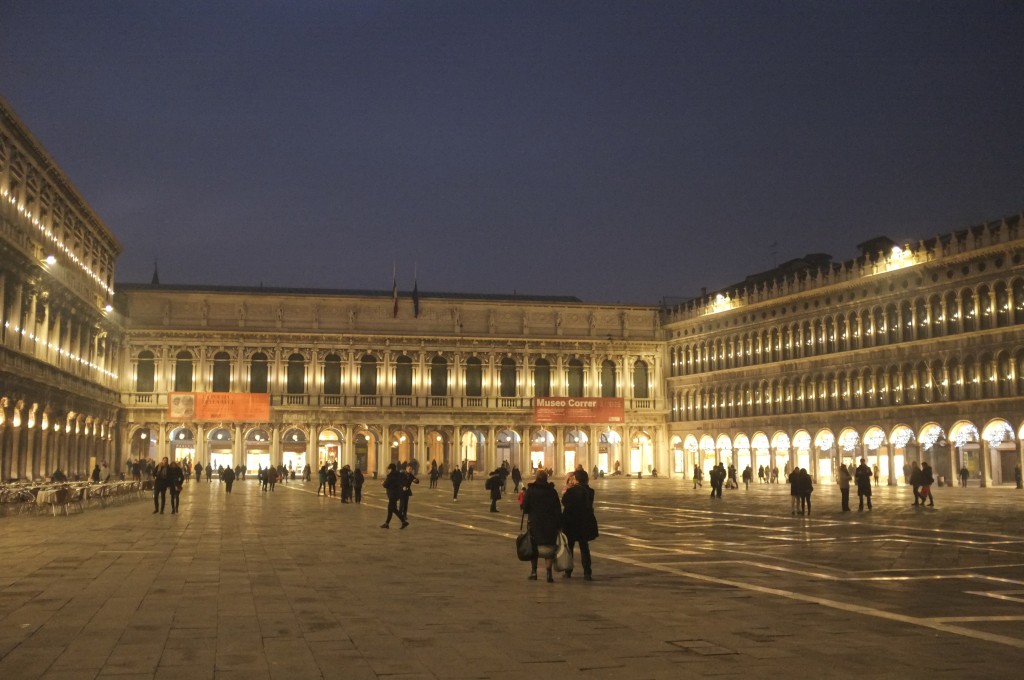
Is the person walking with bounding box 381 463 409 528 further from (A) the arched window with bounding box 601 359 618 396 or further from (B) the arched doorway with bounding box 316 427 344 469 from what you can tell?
(A) the arched window with bounding box 601 359 618 396

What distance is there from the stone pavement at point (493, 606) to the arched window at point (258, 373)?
163ft

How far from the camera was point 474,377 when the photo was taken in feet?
246

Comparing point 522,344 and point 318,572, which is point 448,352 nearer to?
point 522,344

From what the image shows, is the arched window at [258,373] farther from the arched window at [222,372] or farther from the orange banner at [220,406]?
the orange banner at [220,406]

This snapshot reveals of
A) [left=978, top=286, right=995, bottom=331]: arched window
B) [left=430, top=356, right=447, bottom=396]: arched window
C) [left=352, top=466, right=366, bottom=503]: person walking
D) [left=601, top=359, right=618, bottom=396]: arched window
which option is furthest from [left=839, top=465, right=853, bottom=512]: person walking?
[left=601, top=359, right=618, bottom=396]: arched window

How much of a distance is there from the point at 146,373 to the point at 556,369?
95.3ft

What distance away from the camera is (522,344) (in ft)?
247

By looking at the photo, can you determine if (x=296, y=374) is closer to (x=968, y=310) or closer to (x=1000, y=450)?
(x=968, y=310)

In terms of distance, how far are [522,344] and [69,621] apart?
216 ft

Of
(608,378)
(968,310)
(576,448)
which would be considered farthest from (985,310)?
(576,448)

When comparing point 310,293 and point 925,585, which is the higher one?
point 310,293

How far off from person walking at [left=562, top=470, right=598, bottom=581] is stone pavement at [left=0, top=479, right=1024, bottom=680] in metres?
0.41

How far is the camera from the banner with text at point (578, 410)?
212 ft

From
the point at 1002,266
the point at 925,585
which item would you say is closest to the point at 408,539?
the point at 925,585
